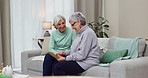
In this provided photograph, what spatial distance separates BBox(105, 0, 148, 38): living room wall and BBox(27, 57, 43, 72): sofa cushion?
7.85ft

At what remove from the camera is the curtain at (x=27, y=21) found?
5.21 meters

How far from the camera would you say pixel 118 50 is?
328cm

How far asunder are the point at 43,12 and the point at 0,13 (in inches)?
41.1

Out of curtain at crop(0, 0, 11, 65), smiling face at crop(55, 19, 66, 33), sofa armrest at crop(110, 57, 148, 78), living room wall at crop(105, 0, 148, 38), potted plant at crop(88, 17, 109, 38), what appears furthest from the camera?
potted plant at crop(88, 17, 109, 38)

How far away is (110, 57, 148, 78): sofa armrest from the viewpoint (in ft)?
8.71

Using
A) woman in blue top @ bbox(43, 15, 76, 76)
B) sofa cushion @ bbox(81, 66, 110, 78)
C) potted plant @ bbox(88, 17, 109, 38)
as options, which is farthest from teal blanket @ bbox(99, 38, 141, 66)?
potted plant @ bbox(88, 17, 109, 38)

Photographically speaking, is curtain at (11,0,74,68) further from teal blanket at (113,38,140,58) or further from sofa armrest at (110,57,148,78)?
sofa armrest at (110,57,148,78)

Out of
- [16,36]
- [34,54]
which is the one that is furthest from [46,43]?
[16,36]

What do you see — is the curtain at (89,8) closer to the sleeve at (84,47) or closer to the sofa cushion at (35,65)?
the sofa cushion at (35,65)

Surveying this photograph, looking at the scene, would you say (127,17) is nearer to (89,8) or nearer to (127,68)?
(89,8)

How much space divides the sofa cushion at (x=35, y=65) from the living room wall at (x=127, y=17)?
94.1 inches

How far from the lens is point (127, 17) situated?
17.5 ft

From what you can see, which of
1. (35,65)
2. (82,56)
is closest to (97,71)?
(82,56)

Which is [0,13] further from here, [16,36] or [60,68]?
[60,68]
